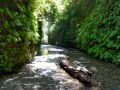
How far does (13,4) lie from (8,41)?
2010 mm

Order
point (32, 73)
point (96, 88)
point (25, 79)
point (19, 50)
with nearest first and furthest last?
point (96, 88) → point (25, 79) → point (32, 73) → point (19, 50)

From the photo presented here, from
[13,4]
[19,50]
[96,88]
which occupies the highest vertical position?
[13,4]

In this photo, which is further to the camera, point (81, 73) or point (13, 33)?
point (13, 33)

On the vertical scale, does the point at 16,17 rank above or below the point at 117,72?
above

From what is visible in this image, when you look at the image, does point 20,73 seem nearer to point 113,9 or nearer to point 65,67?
point 65,67

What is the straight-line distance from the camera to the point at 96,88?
6.98m

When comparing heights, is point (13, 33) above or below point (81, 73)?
above

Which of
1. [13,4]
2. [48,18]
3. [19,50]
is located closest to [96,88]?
[19,50]

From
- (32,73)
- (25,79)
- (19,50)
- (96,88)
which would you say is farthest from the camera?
(19,50)

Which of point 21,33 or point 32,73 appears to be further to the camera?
point 21,33

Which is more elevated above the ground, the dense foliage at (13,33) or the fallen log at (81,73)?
the dense foliage at (13,33)

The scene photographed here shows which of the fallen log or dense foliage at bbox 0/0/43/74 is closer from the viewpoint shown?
the fallen log

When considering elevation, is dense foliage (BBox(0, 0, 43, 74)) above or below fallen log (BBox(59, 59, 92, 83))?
above

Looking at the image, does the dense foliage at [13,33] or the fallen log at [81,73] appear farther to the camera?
the dense foliage at [13,33]
